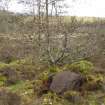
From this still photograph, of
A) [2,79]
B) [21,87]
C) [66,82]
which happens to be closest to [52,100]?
[66,82]

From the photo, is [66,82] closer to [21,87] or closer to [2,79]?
[21,87]

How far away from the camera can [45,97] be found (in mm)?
8797

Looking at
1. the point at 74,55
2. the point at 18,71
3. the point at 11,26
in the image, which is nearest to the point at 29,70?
the point at 18,71

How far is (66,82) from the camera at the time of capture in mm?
9234

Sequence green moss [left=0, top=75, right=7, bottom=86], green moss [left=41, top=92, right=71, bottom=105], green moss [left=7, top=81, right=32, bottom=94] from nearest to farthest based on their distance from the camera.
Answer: green moss [left=41, top=92, right=71, bottom=105] < green moss [left=7, top=81, right=32, bottom=94] < green moss [left=0, top=75, right=7, bottom=86]

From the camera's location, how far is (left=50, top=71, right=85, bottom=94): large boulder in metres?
9.12

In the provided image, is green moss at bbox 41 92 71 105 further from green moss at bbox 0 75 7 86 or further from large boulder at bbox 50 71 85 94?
green moss at bbox 0 75 7 86

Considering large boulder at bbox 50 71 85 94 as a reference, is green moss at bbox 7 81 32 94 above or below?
below

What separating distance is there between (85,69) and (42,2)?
3.97 meters

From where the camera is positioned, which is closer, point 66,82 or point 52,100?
point 52,100

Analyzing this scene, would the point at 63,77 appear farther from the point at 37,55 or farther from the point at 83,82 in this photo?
the point at 37,55

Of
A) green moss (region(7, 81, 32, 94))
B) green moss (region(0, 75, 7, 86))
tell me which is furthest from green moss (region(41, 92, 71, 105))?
green moss (region(0, 75, 7, 86))

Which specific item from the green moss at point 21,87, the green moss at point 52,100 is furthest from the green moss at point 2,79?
the green moss at point 52,100

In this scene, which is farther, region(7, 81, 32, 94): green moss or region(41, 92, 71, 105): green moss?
region(7, 81, 32, 94): green moss
